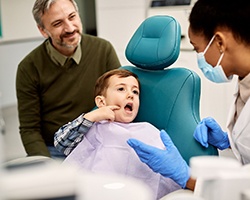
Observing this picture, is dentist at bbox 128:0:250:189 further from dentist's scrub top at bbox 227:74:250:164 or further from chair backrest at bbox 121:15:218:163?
chair backrest at bbox 121:15:218:163

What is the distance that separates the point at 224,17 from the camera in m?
1.23

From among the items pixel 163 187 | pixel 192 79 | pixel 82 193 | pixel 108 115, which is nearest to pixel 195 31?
pixel 192 79

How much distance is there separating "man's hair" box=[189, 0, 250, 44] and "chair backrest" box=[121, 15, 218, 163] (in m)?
0.40

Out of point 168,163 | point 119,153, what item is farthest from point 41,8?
point 168,163

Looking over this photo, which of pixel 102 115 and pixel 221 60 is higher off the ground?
pixel 221 60

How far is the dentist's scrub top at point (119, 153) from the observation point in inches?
62.1

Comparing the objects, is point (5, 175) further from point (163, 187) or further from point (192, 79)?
point (192, 79)

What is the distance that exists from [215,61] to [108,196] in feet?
3.18

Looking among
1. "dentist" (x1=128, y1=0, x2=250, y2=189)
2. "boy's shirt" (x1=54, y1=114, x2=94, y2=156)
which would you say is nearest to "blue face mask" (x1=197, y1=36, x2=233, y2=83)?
"dentist" (x1=128, y1=0, x2=250, y2=189)

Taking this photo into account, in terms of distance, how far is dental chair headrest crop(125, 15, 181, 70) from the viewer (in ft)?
5.60

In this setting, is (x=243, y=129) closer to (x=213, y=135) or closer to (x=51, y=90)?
(x=213, y=135)

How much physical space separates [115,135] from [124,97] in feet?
0.62

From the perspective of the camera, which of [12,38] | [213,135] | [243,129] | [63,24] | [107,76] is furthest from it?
[12,38]

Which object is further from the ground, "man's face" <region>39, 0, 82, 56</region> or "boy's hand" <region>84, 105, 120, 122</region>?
"man's face" <region>39, 0, 82, 56</region>
